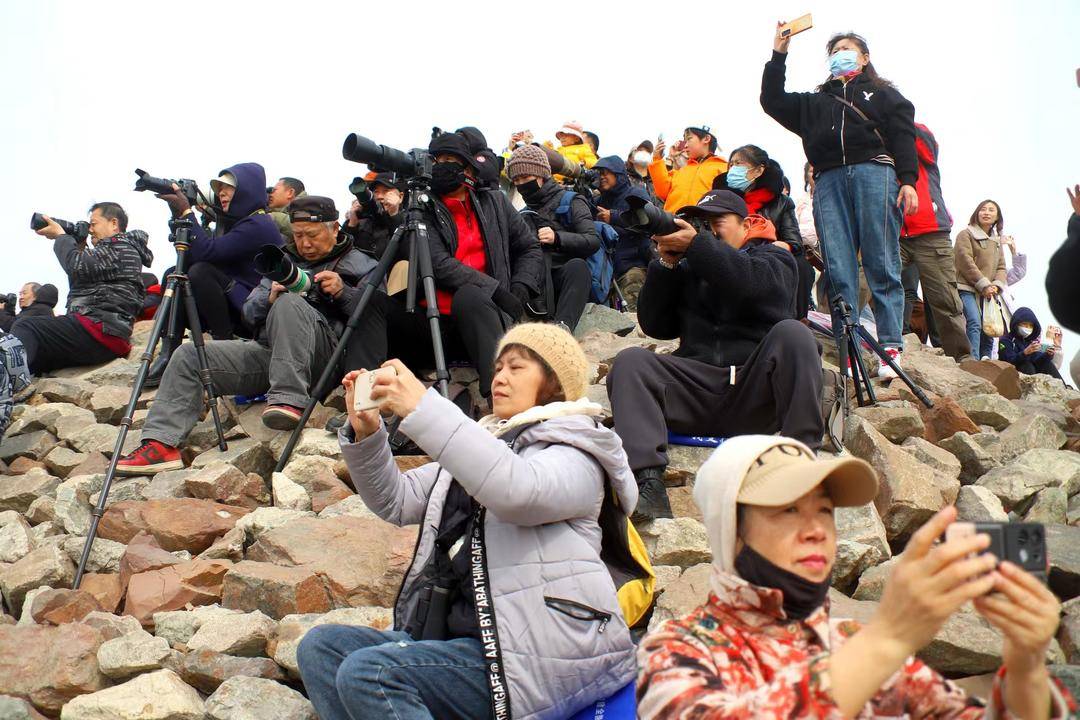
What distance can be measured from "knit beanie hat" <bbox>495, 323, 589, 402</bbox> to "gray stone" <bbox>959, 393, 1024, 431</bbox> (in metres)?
4.64

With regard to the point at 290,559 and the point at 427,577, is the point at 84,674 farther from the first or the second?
the point at 427,577

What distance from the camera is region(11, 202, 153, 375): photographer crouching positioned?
8.21 m

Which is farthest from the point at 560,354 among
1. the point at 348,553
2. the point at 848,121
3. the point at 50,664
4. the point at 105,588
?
the point at 848,121

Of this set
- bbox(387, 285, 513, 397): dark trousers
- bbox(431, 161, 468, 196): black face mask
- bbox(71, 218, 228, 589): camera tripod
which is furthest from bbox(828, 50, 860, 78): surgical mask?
bbox(71, 218, 228, 589): camera tripod

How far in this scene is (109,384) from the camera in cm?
859

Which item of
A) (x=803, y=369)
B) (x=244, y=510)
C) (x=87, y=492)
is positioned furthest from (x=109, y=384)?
(x=803, y=369)

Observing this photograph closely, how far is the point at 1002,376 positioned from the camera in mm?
8453

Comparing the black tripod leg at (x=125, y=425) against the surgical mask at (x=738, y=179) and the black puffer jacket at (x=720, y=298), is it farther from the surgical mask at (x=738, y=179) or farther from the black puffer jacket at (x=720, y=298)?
the surgical mask at (x=738, y=179)

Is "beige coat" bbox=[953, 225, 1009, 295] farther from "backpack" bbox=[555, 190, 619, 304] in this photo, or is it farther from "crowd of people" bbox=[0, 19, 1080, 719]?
"backpack" bbox=[555, 190, 619, 304]

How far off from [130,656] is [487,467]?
6.74 feet

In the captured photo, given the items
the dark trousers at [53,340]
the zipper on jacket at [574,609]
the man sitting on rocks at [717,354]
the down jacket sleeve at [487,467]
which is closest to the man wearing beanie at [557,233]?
the man sitting on rocks at [717,354]

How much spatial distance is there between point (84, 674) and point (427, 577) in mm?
1753

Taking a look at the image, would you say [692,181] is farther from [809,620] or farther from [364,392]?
[809,620]

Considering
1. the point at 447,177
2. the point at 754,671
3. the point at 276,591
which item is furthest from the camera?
the point at 447,177
